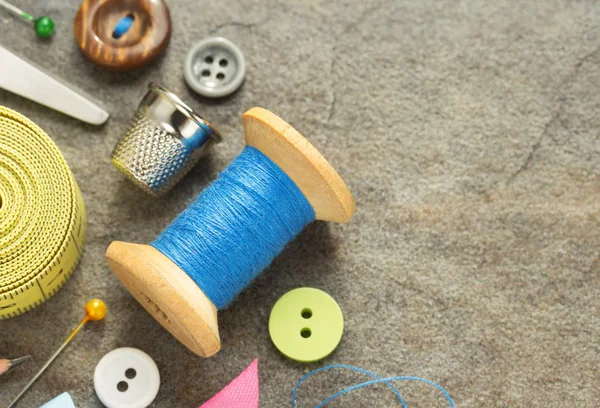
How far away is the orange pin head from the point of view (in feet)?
4.39

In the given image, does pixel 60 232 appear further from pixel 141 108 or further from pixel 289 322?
pixel 289 322

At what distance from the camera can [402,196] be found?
1.43 metres

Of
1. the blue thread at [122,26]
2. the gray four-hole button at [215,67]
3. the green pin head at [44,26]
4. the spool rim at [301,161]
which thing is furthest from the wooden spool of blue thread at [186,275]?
the green pin head at [44,26]

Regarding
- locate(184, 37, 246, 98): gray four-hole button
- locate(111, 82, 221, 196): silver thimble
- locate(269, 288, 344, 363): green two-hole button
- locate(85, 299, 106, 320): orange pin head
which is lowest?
locate(85, 299, 106, 320): orange pin head

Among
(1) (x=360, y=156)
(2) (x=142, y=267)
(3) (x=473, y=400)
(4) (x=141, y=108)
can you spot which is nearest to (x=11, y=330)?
(2) (x=142, y=267)

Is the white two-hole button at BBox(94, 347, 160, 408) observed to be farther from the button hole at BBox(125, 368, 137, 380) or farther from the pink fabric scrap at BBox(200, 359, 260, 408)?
the pink fabric scrap at BBox(200, 359, 260, 408)

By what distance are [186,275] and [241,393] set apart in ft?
0.83

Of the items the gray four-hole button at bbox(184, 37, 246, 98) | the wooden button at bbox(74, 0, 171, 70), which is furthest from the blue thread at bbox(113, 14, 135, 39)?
the gray four-hole button at bbox(184, 37, 246, 98)

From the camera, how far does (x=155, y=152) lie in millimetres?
1322

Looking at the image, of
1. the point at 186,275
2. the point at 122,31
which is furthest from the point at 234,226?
the point at 122,31

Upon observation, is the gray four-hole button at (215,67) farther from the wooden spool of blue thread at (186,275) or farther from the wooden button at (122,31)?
the wooden spool of blue thread at (186,275)

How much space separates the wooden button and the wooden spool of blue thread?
0.31 m

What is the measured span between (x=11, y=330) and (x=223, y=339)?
0.38m

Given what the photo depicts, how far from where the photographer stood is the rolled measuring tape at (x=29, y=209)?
1.20 meters
